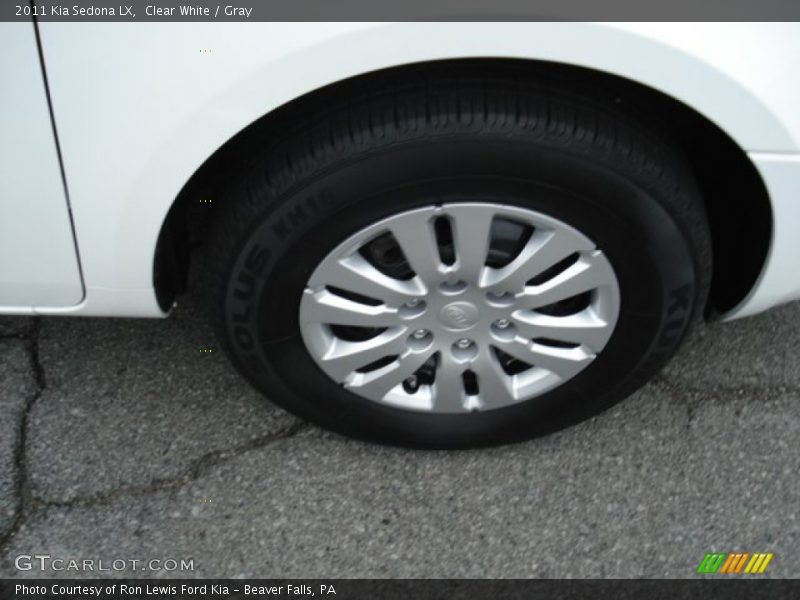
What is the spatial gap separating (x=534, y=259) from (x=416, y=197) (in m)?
0.27

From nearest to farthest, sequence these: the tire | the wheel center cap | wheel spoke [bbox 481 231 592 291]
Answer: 1. the tire
2. wheel spoke [bbox 481 231 592 291]
3. the wheel center cap

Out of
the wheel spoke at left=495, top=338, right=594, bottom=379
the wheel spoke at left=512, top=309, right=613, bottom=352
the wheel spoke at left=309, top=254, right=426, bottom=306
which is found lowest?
the wheel spoke at left=495, top=338, right=594, bottom=379

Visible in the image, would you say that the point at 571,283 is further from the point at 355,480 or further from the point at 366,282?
the point at 355,480

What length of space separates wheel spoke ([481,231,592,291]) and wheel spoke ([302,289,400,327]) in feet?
0.69

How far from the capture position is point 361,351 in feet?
6.07

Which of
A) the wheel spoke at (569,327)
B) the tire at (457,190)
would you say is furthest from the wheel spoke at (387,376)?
the wheel spoke at (569,327)

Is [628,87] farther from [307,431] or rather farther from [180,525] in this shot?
[180,525]

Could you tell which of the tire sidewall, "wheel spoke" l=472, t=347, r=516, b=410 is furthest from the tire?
"wheel spoke" l=472, t=347, r=516, b=410

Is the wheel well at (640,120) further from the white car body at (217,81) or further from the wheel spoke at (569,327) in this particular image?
the wheel spoke at (569,327)

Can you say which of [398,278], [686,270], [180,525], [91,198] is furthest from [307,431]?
[686,270]

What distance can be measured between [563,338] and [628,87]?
0.51m

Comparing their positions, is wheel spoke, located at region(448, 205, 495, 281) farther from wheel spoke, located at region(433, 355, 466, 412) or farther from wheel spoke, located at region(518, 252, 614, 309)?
wheel spoke, located at region(433, 355, 466, 412)

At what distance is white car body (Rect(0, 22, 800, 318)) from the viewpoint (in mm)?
1399
